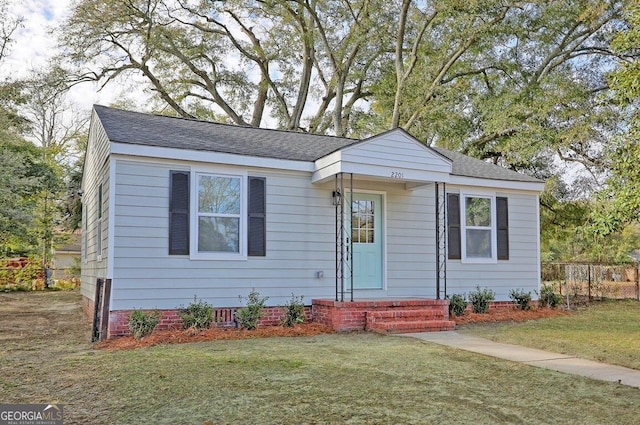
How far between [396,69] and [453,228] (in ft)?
40.2

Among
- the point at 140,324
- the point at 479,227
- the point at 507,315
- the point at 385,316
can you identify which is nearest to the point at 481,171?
the point at 479,227

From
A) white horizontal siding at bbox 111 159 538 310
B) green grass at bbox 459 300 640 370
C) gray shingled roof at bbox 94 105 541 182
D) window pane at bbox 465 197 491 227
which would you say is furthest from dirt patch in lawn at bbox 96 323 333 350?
window pane at bbox 465 197 491 227

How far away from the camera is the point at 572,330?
852 centimetres

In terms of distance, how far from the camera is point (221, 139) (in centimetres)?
946

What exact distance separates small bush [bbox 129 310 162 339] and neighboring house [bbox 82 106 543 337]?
1.29ft

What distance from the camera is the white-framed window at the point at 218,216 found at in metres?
8.45

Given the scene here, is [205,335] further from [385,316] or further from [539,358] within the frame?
[539,358]

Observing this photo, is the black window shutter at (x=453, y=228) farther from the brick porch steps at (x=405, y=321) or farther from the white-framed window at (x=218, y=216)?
the white-framed window at (x=218, y=216)

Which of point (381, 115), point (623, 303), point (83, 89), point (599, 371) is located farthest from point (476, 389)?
point (83, 89)

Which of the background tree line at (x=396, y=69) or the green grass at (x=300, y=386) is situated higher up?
the background tree line at (x=396, y=69)

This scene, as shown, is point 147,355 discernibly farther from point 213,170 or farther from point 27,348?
point 213,170

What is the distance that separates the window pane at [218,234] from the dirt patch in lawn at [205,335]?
52.3 inches

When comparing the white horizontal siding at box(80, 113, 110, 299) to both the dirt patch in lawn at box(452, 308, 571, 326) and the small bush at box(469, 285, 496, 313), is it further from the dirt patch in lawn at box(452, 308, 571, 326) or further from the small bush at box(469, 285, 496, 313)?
the small bush at box(469, 285, 496, 313)

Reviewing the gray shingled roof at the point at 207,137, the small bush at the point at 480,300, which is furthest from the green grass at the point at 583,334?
the gray shingled roof at the point at 207,137
